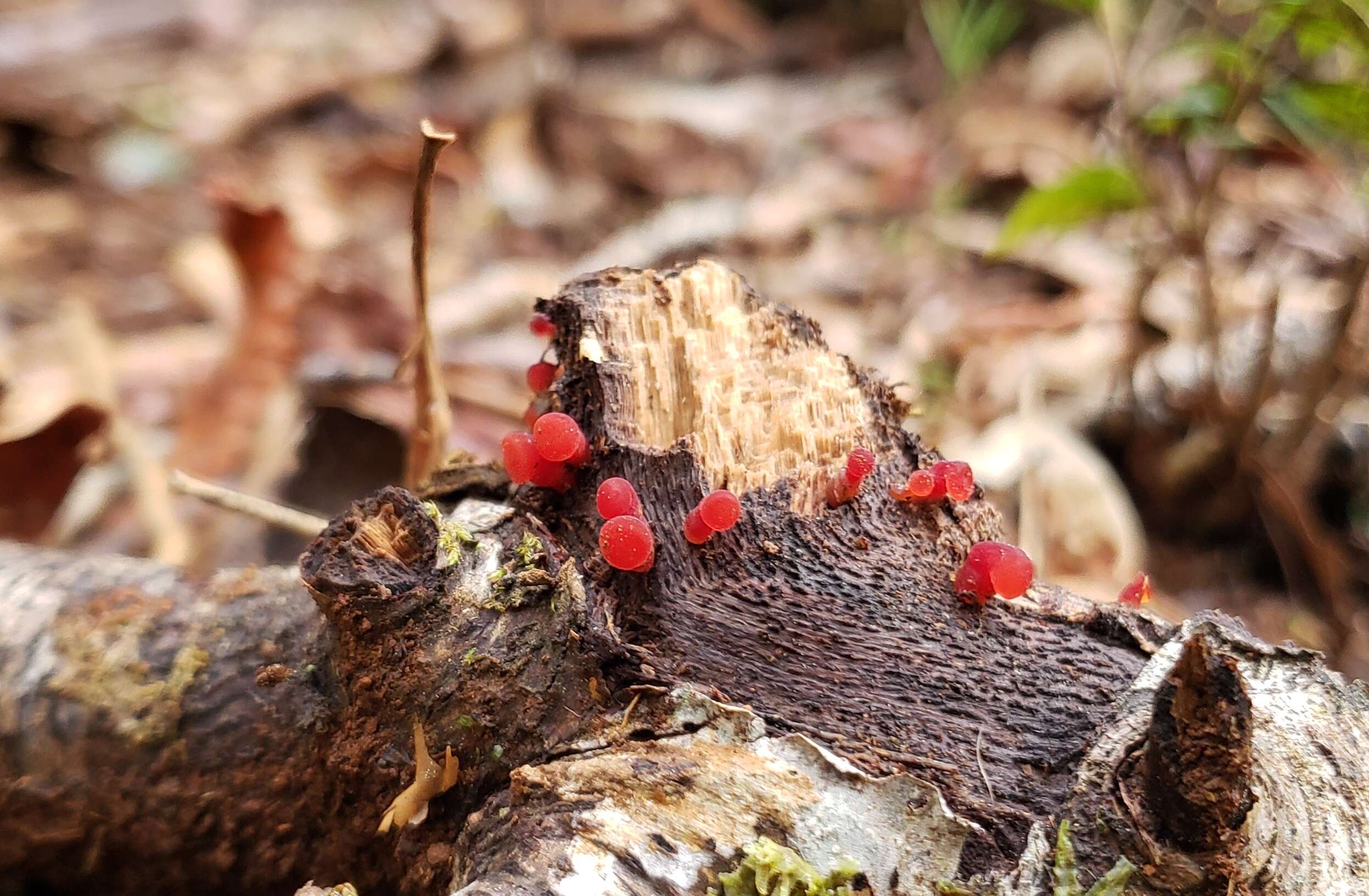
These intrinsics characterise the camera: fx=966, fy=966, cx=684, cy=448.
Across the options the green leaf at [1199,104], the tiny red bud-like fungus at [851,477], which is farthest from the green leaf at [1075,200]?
the tiny red bud-like fungus at [851,477]

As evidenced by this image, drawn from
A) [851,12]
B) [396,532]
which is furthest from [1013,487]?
[851,12]

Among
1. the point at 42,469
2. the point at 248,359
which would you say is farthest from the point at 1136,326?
the point at 42,469

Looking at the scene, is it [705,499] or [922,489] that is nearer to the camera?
[705,499]

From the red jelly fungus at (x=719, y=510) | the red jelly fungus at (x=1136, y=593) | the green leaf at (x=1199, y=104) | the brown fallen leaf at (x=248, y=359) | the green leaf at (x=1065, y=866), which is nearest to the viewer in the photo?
the green leaf at (x=1065, y=866)

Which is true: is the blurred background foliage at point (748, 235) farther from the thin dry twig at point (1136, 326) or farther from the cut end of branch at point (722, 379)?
the cut end of branch at point (722, 379)

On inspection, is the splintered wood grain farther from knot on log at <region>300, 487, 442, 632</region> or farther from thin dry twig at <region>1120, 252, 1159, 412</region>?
thin dry twig at <region>1120, 252, 1159, 412</region>

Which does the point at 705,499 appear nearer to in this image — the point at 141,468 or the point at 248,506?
the point at 248,506

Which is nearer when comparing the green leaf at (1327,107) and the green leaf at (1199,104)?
the green leaf at (1327,107)
